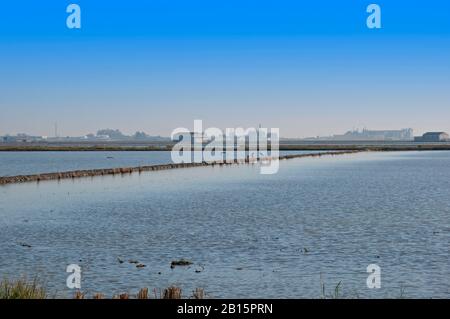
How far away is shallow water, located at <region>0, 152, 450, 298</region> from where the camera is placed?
71.7 feet

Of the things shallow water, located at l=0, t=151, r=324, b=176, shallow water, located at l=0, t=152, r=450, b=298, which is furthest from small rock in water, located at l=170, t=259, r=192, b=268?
shallow water, located at l=0, t=151, r=324, b=176

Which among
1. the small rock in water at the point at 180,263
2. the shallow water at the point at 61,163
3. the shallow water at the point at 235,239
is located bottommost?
the shallow water at the point at 61,163

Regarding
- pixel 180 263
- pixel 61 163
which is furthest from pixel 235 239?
pixel 61 163

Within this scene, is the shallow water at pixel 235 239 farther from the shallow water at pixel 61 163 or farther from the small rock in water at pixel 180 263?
the shallow water at pixel 61 163

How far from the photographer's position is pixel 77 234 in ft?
107

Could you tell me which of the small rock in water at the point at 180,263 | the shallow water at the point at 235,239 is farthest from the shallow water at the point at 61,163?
the small rock in water at the point at 180,263

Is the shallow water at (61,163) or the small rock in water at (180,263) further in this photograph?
the shallow water at (61,163)

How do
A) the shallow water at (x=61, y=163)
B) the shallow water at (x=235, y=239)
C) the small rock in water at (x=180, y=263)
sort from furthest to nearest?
the shallow water at (x=61, y=163) < the small rock in water at (x=180, y=263) < the shallow water at (x=235, y=239)

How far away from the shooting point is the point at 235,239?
30.7m

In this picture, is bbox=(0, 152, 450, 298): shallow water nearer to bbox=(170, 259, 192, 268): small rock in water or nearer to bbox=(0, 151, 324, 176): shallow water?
bbox=(170, 259, 192, 268): small rock in water

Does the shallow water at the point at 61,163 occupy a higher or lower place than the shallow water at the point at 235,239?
lower

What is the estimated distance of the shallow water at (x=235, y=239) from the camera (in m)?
21.8
